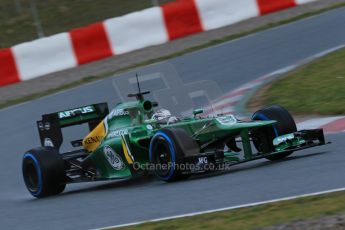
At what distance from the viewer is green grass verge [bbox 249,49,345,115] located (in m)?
11.5

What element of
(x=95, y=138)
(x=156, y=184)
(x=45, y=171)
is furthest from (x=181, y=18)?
(x=156, y=184)

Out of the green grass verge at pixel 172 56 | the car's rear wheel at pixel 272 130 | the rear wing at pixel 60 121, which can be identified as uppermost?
the green grass verge at pixel 172 56

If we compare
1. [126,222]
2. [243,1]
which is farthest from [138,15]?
[126,222]

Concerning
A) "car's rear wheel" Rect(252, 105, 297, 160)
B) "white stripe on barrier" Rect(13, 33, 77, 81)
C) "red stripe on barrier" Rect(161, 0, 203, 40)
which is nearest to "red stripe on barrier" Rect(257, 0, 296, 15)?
"red stripe on barrier" Rect(161, 0, 203, 40)

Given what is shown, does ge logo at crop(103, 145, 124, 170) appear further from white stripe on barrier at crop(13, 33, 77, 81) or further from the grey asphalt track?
white stripe on barrier at crop(13, 33, 77, 81)

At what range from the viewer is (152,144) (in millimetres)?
8633

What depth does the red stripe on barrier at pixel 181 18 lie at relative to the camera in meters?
17.1

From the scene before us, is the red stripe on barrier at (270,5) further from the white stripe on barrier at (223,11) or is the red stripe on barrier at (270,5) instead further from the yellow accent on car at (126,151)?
the yellow accent on car at (126,151)

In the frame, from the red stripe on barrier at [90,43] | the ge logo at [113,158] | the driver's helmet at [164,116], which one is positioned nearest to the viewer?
the driver's helmet at [164,116]

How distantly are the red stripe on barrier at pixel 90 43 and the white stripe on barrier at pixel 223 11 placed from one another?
194cm

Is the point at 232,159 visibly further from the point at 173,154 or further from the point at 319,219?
the point at 319,219

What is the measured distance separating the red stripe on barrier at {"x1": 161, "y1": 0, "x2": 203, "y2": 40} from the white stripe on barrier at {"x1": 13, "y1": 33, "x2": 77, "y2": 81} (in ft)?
6.39

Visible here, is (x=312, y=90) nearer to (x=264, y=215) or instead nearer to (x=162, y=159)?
(x=162, y=159)

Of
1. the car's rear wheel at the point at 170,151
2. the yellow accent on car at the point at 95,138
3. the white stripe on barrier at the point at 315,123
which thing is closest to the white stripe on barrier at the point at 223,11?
the white stripe on barrier at the point at 315,123
